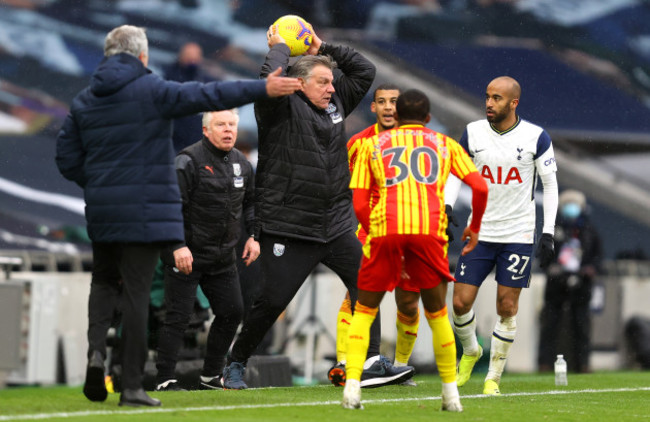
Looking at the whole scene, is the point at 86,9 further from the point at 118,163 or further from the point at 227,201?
the point at 118,163

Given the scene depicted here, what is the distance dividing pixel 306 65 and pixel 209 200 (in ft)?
4.12

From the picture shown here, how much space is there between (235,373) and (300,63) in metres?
2.19

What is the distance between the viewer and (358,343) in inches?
254

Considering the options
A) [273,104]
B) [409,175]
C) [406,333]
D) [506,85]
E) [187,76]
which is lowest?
[406,333]

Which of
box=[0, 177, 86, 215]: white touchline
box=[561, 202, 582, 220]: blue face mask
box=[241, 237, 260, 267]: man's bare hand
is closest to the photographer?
box=[241, 237, 260, 267]: man's bare hand

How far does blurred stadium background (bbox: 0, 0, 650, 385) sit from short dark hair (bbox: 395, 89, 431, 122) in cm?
686

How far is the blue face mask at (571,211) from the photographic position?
15241 mm

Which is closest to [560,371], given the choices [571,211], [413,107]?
[413,107]

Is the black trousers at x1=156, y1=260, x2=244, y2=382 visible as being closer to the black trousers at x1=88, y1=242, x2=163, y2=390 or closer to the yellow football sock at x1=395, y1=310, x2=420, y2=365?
the yellow football sock at x1=395, y1=310, x2=420, y2=365

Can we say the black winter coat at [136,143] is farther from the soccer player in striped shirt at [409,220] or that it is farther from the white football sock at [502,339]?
the white football sock at [502,339]

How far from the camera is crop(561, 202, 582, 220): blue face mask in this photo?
15.2 metres

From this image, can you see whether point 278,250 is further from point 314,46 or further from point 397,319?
point 314,46

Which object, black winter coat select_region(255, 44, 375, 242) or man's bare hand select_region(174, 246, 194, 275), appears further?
black winter coat select_region(255, 44, 375, 242)

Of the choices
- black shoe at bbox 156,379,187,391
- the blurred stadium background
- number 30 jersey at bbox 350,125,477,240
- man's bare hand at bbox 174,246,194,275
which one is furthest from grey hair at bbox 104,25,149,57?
the blurred stadium background
